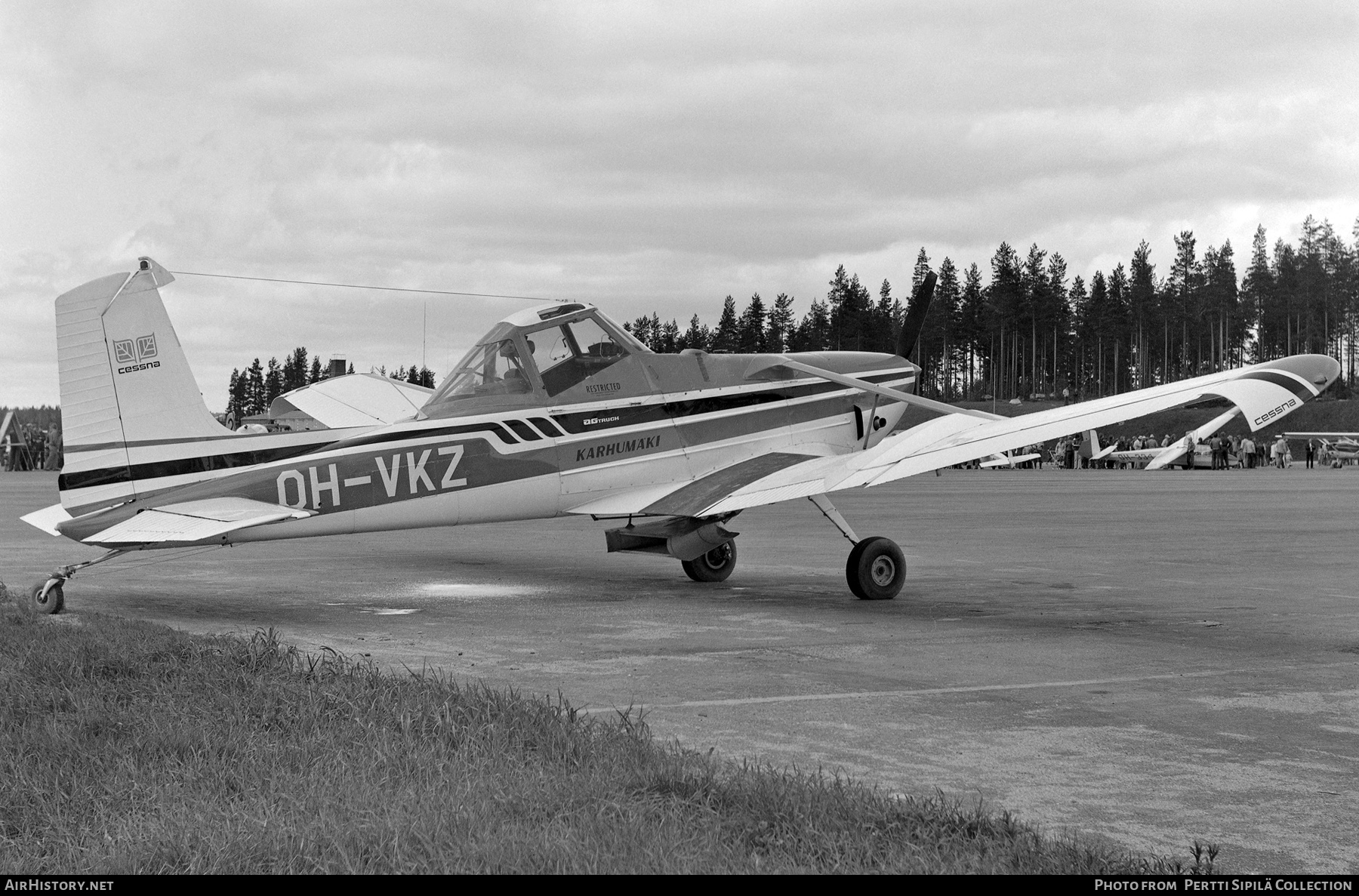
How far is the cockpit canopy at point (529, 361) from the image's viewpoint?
11.9 metres

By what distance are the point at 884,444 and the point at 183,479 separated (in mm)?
6672

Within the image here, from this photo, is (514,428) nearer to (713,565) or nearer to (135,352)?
(713,565)

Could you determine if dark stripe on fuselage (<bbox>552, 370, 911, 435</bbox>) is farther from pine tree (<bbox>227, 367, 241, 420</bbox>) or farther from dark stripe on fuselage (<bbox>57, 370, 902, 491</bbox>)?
pine tree (<bbox>227, 367, 241, 420</bbox>)

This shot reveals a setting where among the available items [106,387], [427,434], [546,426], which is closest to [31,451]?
[106,387]

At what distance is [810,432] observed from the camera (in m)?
13.9

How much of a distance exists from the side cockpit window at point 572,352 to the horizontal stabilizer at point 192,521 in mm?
2871

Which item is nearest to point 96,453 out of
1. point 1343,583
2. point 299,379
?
point 1343,583

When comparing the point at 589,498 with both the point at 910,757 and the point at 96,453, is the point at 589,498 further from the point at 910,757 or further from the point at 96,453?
the point at 910,757

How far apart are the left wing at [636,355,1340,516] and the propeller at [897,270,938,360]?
2745 mm

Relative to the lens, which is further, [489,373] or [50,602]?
[489,373]

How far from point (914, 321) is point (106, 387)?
967 centimetres

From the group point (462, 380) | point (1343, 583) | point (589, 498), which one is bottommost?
point (1343, 583)

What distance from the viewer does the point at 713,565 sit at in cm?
1365
